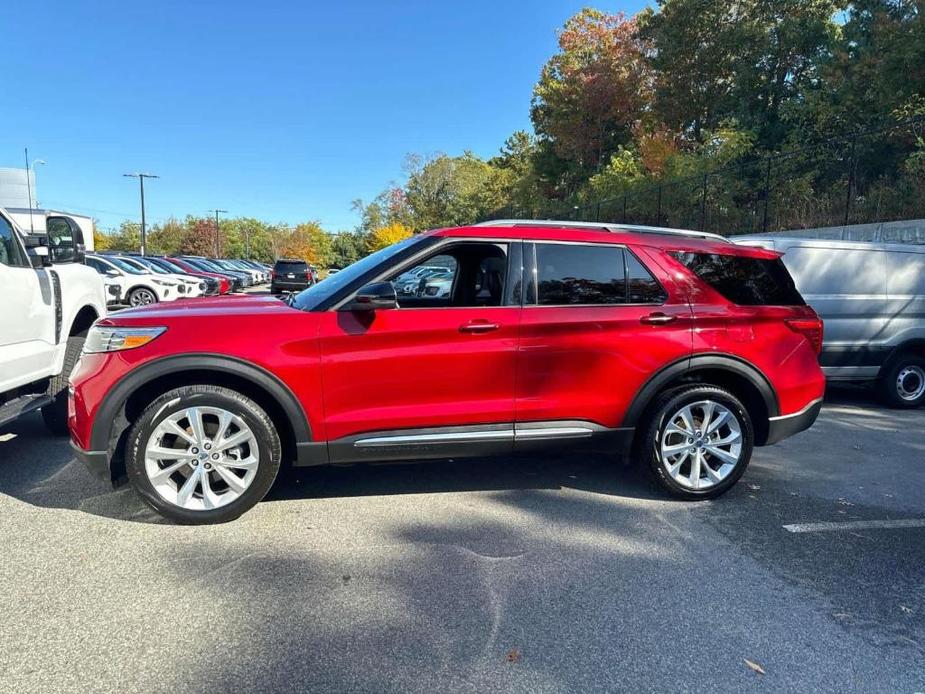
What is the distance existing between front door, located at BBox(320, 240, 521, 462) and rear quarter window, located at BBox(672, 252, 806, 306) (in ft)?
4.35

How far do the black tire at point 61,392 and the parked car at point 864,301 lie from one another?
Answer: 6.51m

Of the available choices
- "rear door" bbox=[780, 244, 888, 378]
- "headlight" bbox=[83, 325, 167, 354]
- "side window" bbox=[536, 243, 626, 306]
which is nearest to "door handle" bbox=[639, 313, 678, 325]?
"side window" bbox=[536, 243, 626, 306]

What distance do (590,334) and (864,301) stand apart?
4.62 m

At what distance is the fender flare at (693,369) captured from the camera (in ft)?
12.9

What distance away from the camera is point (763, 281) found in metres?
4.23

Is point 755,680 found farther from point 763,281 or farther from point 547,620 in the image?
point 763,281

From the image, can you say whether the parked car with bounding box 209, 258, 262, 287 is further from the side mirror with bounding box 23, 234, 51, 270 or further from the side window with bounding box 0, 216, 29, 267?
the side window with bounding box 0, 216, 29, 267

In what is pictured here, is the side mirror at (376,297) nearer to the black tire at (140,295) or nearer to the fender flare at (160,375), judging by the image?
the fender flare at (160,375)

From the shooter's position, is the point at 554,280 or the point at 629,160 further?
the point at 629,160

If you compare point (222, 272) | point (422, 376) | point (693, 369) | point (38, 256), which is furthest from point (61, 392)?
point (222, 272)

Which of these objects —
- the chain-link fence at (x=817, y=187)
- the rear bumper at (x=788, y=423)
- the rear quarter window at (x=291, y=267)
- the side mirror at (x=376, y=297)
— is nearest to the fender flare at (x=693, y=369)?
the rear bumper at (x=788, y=423)

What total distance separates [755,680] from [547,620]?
0.84 m

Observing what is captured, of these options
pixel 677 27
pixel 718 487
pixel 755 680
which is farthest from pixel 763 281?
pixel 677 27

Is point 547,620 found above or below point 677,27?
below
